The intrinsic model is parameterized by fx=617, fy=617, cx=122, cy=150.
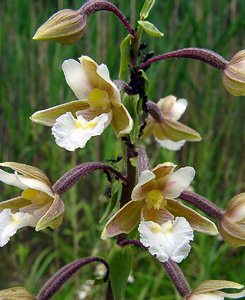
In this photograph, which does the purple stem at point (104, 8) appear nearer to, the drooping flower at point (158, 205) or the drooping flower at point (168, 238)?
the drooping flower at point (158, 205)

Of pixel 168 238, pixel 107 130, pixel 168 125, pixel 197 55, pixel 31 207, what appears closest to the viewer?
pixel 168 238

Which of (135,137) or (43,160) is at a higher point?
(135,137)

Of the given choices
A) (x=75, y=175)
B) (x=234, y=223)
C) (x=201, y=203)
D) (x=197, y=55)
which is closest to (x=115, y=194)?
(x=75, y=175)

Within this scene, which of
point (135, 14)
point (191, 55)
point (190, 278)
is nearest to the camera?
point (191, 55)

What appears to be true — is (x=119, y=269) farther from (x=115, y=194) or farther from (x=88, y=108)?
(x=88, y=108)

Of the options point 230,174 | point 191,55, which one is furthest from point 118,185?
point 230,174

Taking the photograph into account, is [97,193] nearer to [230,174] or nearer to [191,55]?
[230,174]

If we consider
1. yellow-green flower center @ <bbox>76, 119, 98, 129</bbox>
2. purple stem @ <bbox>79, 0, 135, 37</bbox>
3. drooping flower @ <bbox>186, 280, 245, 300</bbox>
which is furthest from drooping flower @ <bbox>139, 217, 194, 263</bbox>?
purple stem @ <bbox>79, 0, 135, 37</bbox>
